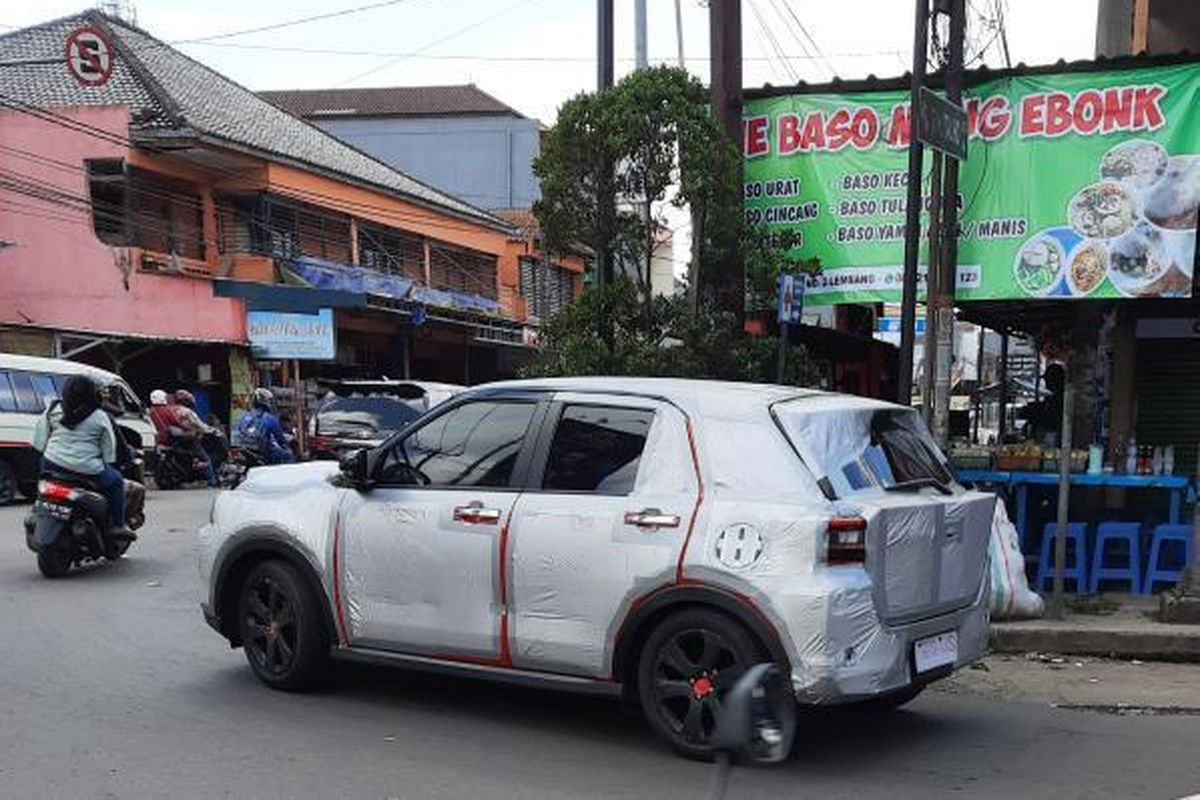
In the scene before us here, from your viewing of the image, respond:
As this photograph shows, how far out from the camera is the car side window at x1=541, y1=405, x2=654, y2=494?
17.4ft

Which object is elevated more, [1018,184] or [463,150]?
[463,150]

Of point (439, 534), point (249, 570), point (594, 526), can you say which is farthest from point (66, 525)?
point (594, 526)

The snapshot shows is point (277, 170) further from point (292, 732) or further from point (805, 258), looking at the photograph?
point (292, 732)

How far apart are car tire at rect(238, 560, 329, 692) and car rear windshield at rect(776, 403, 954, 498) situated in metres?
2.67

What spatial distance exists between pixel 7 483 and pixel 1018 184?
12.6 m

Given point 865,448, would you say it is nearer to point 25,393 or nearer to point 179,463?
point 25,393

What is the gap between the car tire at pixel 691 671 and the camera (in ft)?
16.0

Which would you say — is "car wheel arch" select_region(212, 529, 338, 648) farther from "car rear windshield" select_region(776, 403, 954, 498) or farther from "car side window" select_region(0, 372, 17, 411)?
"car side window" select_region(0, 372, 17, 411)

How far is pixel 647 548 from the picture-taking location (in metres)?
5.04

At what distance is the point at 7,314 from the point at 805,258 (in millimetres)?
19170

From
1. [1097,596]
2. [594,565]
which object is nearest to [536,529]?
[594,565]

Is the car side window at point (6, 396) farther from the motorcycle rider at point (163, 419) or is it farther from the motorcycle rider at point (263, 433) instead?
the motorcycle rider at point (163, 419)

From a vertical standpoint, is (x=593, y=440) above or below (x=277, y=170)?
below

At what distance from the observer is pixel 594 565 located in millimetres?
5152
